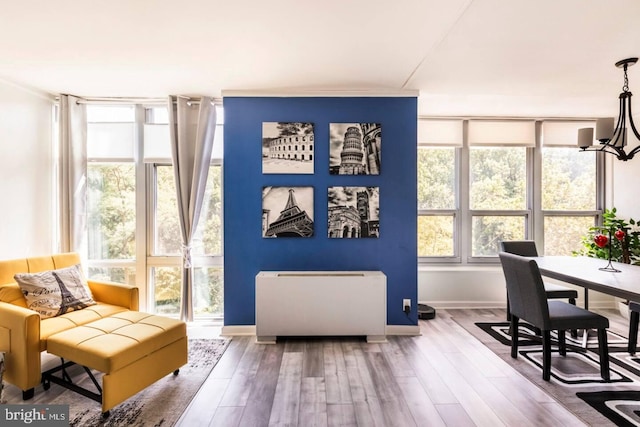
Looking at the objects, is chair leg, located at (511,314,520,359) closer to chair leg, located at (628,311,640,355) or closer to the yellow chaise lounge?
chair leg, located at (628,311,640,355)

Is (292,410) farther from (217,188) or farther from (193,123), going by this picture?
(193,123)

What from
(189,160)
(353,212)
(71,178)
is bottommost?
(353,212)

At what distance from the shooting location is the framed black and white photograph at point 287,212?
3.41m

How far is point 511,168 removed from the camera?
14.6 feet

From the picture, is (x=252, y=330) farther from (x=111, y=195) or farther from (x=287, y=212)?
(x=111, y=195)

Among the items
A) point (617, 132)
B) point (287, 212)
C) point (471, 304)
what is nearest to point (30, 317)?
point (287, 212)

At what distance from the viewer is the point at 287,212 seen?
11.2ft

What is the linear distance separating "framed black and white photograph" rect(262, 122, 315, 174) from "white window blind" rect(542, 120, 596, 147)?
3320 millimetres

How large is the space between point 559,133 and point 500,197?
3.82 ft

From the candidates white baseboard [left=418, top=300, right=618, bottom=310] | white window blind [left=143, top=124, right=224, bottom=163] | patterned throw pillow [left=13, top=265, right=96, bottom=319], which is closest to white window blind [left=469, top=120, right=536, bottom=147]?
white baseboard [left=418, top=300, right=618, bottom=310]

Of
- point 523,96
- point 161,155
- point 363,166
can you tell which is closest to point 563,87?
point 523,96

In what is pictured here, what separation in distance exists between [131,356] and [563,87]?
450cm

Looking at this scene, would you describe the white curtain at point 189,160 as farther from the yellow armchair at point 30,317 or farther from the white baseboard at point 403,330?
the white baseboard at point 403,330

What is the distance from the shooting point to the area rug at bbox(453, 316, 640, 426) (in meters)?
2.10
